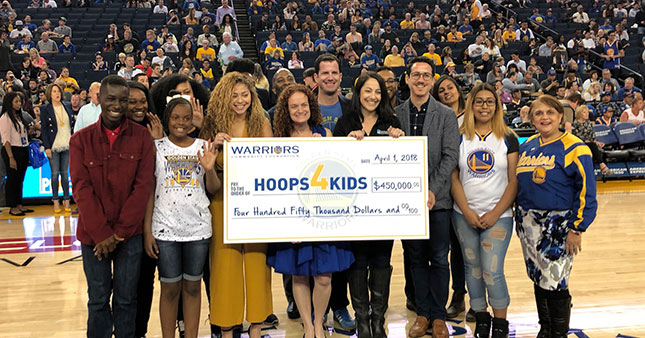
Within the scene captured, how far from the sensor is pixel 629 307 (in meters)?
4.17

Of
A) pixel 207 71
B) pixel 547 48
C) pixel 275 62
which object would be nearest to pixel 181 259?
pixel 207 71

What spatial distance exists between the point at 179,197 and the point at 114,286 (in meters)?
0.58

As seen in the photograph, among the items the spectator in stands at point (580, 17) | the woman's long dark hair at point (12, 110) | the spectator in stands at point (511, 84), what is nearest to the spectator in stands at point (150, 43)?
the woman's long dark hair at point (12, 110)

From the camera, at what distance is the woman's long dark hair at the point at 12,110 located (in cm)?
699

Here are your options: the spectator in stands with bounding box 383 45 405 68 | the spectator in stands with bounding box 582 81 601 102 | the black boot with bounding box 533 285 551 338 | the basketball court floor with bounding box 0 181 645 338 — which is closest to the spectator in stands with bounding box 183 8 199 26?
the spectator in stands with bounding box 383 45 405 68

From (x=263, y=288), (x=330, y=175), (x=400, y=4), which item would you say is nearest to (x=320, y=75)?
(x=330, y=175)

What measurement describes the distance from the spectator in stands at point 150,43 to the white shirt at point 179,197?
33.4ft

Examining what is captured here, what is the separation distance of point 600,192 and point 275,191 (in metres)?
6.71

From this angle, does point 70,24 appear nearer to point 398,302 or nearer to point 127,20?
point 127,20

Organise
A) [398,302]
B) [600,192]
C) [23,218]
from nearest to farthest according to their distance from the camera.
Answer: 1. [398,302]
2. [23,218]
3. [600,192]

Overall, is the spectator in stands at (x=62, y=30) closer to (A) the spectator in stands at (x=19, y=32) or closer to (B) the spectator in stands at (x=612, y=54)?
(A) the spectator in stands at (x=19, y=32)

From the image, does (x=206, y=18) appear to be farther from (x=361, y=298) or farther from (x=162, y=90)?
(x=361, y=298)

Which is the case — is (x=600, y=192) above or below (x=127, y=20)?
below

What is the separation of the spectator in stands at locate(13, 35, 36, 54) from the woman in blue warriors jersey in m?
11.9
